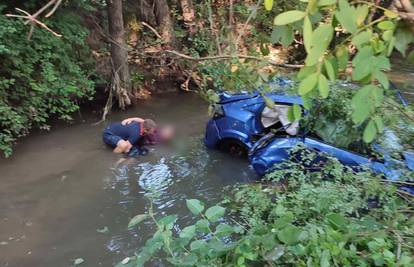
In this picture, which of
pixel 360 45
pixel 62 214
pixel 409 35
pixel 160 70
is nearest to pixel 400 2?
pixel 409 35

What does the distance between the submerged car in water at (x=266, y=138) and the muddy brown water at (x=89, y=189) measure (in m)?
0.49

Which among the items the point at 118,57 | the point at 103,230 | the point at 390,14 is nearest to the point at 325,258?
the point at 390,14

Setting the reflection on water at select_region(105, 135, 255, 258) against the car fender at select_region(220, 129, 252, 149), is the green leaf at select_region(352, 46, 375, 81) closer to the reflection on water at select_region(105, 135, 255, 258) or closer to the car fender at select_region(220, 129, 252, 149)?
the reflection on water at select_region(105, 135, 255, 258)

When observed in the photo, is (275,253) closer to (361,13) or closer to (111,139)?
(361,13)

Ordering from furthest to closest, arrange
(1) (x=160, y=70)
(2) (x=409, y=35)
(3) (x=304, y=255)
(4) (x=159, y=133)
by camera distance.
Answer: (1) (x=160, y=70)
(4) (x=159, y=133)
(3) (x=304, y=255)
(2) (x=409, y=35)

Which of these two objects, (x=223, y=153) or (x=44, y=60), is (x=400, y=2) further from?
(x=44, y=60)

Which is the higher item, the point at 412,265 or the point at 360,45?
the point at 360,45

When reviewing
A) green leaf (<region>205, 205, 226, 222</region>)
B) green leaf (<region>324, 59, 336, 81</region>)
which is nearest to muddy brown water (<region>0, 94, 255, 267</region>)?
green leaf (<region>205, 205, 226, 222</region>)

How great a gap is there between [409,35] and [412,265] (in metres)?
1.41

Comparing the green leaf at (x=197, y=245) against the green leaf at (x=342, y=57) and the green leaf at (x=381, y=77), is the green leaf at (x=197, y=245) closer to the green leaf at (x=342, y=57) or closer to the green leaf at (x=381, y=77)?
the green leaf at (x=342, y=57)

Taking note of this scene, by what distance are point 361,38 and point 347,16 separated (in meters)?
0.09

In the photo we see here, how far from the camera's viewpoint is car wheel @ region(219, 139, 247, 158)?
8.18m

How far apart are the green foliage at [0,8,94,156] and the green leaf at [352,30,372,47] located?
7016mm

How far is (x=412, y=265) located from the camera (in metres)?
2.39
